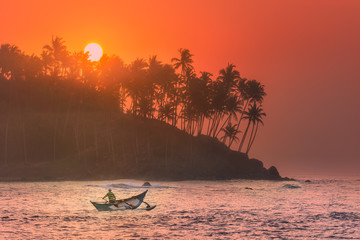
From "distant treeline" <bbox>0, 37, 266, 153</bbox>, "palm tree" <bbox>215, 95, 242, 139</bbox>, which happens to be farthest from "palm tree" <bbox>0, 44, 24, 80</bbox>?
"palm tree" <bbox>215, 95, 242, 139</bbox>

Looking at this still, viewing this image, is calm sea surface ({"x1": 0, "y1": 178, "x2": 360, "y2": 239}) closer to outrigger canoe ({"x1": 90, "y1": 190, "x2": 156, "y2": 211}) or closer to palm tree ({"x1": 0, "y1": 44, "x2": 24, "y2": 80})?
outrigger canoe ({"x1": 90, "y1": 190, "x2": 156, "y2": 211})

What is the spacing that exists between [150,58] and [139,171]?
41.8 meters

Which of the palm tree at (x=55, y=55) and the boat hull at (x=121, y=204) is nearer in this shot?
the boat hull at (x=121, y=204)

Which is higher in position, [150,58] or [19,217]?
[150,58]

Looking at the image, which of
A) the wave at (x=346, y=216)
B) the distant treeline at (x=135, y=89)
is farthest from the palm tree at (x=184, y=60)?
the wave at (x=346, y=216)

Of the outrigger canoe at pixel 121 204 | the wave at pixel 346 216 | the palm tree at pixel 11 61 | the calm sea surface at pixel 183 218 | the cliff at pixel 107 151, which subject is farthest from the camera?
the palm tree at pixel 11 61

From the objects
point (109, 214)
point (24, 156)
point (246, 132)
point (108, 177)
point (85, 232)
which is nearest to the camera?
point (85, 232)

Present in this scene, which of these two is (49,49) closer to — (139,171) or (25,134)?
(25,134)

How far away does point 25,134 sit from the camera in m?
155

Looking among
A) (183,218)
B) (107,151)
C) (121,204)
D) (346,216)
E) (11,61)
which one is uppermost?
(11,61)

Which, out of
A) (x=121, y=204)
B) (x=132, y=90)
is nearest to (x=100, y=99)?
(x=132, y=90)

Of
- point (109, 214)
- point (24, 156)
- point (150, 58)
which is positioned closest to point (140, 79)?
point (150, 58)

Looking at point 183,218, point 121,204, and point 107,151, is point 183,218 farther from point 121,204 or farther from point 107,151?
point 107,151

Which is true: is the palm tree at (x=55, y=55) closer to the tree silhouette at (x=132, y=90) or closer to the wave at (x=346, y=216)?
the tree silhouette at (x=132, y=90)
